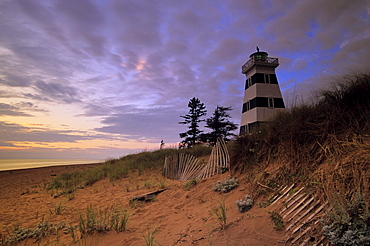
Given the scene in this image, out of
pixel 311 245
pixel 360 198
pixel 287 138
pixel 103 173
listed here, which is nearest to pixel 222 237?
pixel 311 245

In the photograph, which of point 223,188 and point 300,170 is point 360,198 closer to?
point 300,170

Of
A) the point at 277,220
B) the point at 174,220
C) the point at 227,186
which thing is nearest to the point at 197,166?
the point at 227,186

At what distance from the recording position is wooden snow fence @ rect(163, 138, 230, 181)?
6832 mm

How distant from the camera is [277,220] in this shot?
289 centimetres

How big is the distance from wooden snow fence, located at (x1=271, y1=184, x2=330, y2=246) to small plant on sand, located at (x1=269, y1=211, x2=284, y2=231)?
5 cm

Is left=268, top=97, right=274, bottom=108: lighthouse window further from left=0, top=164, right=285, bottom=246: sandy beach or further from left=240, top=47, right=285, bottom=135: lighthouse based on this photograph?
left=0, top=164, right=285, bottom=246: sandy beach

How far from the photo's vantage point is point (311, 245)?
2363 millimetres

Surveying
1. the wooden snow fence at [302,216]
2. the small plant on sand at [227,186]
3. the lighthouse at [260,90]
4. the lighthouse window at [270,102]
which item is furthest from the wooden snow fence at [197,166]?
the lighthouse window at [270,102]

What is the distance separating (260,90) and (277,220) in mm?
18077

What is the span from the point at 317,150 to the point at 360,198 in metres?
1.55

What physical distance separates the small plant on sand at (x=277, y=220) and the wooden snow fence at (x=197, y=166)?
3458 millimetres

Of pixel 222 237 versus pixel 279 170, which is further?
pixel 279 170

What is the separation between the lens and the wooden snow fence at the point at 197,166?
6.83 m

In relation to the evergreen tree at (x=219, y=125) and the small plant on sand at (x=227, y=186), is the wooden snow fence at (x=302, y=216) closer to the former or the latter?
the small plant on sand at (x=227, y=186)
